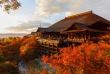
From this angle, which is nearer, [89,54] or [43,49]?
[89,54]

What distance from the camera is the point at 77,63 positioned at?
8.04 metres

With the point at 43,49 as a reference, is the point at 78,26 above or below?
above

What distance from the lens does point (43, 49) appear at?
80.0 ft

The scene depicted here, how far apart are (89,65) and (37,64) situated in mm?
14382

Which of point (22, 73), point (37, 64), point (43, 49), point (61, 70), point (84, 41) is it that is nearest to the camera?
point (61, 70)

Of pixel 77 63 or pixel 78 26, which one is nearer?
pixel 77 63

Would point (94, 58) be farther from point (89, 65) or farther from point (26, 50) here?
point (26, 50)

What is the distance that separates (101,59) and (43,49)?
17.0 meters

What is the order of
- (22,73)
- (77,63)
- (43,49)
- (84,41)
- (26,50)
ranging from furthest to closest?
1. (43,49)
2. (26,50)
3. (22,73)
4. (84,41)
5. (77,63)

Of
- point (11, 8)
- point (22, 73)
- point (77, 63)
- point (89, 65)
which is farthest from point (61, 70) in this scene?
point (22, 73)

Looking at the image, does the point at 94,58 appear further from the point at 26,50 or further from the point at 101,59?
the point at 26,50

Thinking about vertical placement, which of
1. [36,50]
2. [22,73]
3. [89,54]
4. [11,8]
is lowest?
[22,73]

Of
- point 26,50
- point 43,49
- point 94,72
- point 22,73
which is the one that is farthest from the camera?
point 43,49

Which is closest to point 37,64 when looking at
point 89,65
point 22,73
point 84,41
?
point 22,73
